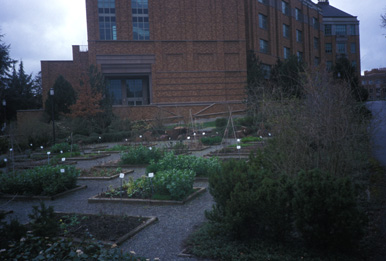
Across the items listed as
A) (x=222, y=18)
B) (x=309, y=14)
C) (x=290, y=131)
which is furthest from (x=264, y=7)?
(x=290, y=131)

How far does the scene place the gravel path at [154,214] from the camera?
4.96 meters

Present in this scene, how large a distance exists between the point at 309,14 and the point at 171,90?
30369mm

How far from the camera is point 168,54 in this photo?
37.4 meters

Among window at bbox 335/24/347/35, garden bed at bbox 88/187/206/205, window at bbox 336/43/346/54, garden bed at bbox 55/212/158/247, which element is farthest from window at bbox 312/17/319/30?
garden bed at bbox 55/212/158/247

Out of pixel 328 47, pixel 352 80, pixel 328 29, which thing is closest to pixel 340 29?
pixel 328 29

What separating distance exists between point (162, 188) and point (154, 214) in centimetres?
115

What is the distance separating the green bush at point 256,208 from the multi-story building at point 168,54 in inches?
1202

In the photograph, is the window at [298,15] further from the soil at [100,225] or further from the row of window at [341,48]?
the soil at [100,225]

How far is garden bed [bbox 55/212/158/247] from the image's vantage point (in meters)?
5.29

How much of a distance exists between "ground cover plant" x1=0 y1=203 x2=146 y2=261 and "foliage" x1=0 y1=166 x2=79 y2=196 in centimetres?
269

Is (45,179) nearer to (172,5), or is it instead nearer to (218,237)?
(218,237)

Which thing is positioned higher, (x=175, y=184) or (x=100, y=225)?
(x=175, y=184)

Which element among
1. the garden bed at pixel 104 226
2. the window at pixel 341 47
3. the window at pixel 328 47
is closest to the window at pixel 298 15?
the window at pixel 328 47

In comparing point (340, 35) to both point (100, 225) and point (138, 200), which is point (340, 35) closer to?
point (138, 200)
